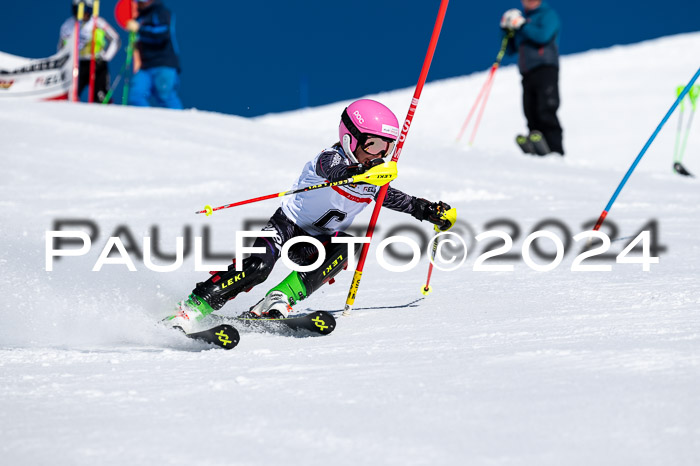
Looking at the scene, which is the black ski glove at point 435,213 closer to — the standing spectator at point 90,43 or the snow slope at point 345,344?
the snow slope at point 345,344

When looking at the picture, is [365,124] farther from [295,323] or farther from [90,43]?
[90,43]

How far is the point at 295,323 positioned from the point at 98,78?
8271mm

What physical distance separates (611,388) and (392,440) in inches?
25.9

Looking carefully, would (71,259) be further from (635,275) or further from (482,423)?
(482,423)

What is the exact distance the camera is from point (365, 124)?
3523 mm

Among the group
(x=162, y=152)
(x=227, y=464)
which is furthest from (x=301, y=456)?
(x=162, y=152)

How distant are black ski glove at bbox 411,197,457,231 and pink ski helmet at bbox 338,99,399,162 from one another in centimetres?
32

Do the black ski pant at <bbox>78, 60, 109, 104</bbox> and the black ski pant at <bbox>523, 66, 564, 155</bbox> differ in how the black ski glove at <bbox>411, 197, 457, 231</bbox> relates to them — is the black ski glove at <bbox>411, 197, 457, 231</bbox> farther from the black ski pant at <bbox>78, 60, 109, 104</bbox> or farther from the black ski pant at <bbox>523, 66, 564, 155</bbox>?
the black ski pant at <bbox>78, 60, 109, 104</bbox>

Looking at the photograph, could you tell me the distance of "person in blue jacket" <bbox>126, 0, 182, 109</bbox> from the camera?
9.12 metres

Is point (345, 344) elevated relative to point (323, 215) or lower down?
lower down

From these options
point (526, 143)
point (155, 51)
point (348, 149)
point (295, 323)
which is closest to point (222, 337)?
point (295, 323)

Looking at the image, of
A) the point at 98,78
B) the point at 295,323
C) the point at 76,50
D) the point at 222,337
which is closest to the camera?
the point at 222,337

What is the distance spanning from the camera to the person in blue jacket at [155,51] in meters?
9.12

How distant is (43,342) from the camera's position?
3432 millimetres
